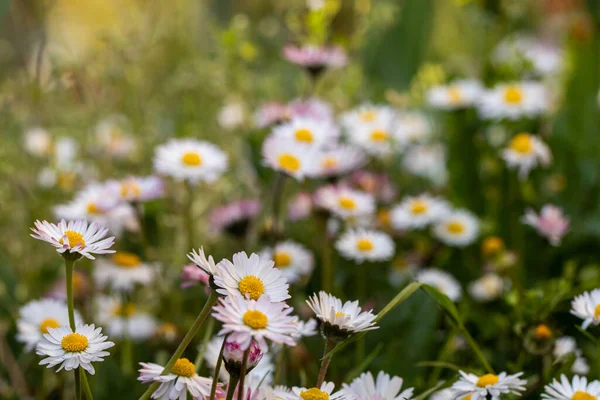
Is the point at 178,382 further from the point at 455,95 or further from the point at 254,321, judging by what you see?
the point at 455,95

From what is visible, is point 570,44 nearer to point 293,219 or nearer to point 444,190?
point 444,190

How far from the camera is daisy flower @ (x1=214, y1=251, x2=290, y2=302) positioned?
1.20 feet

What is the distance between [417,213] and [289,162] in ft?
0.80

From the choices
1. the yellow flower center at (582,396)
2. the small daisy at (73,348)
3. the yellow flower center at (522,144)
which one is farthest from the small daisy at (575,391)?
the yellow flower center at (522,144)

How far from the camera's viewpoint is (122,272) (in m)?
0.72

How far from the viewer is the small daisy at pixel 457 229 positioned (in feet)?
2.77

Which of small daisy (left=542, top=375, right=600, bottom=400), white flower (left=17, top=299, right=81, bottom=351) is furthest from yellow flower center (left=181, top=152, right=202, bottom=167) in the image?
small daisy (left=542, top=375, right=600, bottom=400)

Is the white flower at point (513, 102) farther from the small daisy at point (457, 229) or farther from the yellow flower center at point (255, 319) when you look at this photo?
the yellow flower center at point (255, 319)

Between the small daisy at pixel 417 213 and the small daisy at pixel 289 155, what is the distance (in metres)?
0.20

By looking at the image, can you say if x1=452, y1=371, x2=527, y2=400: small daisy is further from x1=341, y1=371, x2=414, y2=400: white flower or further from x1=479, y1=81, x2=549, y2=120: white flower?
x1=479, y1=81, x2=549, y2=120: white flower

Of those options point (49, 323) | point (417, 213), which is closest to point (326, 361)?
point (49, 323)

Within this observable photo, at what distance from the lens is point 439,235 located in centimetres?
85

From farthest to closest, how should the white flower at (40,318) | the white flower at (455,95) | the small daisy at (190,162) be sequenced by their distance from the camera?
the white flower at (455,95) < the small daisy at (190,162) < the white flower at (40,318)

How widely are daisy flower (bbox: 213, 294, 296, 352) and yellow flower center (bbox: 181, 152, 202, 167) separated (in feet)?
1.30
